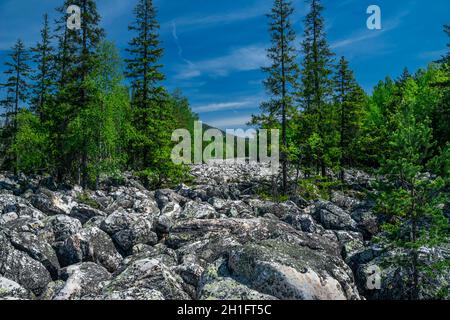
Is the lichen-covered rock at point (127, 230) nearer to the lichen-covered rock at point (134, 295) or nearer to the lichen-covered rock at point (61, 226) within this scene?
the lichen-covered rock at point (61, 226)

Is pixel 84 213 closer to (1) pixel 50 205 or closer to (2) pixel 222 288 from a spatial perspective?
(1) pixel 50 205

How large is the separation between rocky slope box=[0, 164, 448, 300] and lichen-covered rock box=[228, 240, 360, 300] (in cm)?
2

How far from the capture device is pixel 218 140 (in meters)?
106

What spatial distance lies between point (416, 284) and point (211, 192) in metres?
16.6

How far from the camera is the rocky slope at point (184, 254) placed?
7238mm

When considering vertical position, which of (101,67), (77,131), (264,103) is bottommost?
(77,131)

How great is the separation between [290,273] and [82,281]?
466cm

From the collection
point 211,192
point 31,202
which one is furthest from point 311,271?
point 211,192

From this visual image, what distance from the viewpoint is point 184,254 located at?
1059 cm

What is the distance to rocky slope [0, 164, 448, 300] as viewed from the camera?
7238 millimetres

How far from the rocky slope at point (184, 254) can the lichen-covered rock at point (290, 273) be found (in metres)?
0.02

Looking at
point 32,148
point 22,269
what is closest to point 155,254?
point 22,269

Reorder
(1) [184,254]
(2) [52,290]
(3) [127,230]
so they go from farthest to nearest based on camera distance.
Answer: (3) [127,230], (1) [184,254], (2) [52,290]
